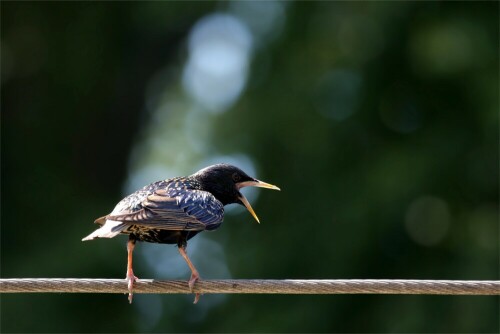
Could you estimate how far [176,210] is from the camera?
20.7 feet

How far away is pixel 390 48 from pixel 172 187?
5.68 meters

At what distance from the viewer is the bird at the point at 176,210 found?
6051 millimetres

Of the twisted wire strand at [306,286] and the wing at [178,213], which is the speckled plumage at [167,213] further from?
the twisted wire strand at [306,286]

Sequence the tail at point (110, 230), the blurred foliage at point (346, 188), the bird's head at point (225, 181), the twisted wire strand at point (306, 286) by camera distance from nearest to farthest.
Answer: the twisted wire strand at point (306, 286) < the tail at point (110, 230) < the bird's head at point (225, 181) < the blurred foliage at point (346, 188)

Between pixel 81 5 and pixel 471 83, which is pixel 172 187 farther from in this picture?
pixel 81 5

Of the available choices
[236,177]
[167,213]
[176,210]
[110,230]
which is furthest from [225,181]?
[110,230]

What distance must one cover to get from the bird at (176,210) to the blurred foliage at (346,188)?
403cm

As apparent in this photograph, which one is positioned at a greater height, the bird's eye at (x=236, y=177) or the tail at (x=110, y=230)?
the bird's eye at (x=236, y=177)

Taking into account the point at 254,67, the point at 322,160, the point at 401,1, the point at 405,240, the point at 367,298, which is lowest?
the point at 367,298

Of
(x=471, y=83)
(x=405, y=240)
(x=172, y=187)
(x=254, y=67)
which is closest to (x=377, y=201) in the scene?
(x=405, y=240)

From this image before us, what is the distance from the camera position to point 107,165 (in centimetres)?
1480

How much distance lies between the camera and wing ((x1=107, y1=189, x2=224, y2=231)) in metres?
6.07

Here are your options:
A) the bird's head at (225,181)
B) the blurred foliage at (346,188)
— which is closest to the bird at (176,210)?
the bird's head at (225,181)

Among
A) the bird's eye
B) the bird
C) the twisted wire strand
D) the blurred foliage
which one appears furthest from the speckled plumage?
the blurred foliage
